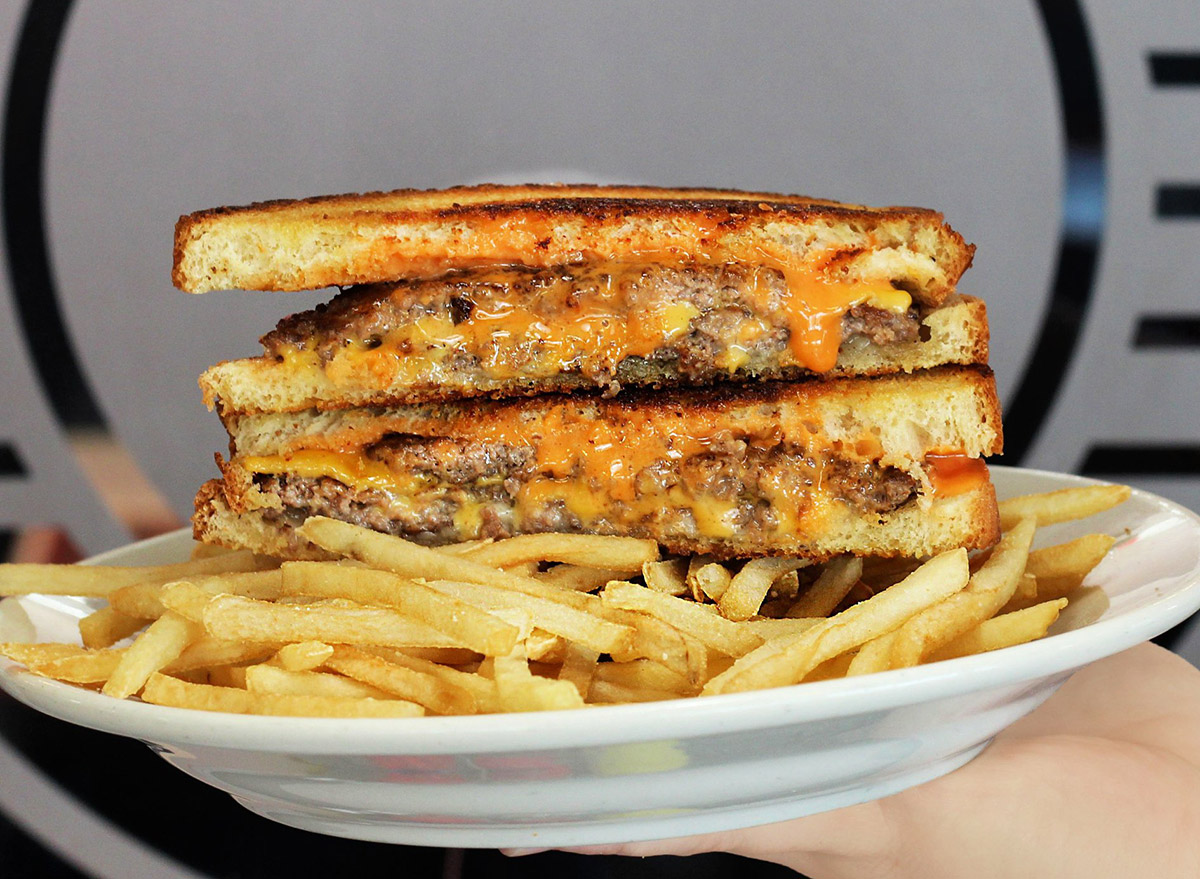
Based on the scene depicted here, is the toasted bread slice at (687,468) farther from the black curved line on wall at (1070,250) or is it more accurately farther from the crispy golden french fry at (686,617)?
the black curved line on wall at (1070,250)

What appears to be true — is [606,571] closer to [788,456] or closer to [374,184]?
[788,456]

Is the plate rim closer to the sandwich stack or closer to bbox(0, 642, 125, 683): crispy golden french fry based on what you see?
bbox(0, 642, 125, 683): crispy golden french fry

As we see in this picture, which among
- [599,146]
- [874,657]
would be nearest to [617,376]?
[874,657]

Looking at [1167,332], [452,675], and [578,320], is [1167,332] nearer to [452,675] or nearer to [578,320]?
[578,320]

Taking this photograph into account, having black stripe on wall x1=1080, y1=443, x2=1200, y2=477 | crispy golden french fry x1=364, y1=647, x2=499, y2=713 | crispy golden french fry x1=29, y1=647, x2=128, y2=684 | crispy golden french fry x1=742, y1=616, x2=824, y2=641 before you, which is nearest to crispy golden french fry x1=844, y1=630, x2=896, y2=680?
crispy golden french fry x1=742, y1=616, x2=824, y2=641

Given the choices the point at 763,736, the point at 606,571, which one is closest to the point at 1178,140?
the point at 606,571
